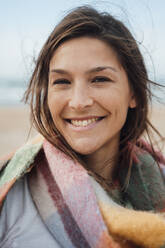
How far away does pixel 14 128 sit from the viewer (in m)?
8.84

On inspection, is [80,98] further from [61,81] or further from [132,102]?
[132,102]

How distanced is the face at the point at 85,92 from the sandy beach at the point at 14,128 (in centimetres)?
445

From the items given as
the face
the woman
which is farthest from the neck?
the face

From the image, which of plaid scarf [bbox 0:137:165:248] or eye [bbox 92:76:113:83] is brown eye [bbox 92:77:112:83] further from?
plaid scarf [bbox 0:137:165:248]

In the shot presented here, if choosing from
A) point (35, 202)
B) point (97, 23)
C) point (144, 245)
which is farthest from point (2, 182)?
point (97, 23)

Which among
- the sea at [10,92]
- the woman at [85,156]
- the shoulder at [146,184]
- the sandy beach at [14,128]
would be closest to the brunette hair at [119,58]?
the woman at [85,156]

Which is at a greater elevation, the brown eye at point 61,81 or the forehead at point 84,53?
the forehead at point 84,53

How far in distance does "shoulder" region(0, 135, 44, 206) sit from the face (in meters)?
0.20

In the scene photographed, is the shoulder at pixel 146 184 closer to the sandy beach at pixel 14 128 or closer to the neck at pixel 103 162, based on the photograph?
the neck at pixel 103 162

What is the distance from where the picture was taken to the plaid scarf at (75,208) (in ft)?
5.22

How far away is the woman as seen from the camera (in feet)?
5.40

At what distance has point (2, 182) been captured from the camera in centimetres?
181

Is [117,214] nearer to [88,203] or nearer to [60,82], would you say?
[88,203]

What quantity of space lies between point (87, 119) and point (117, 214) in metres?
0.56
